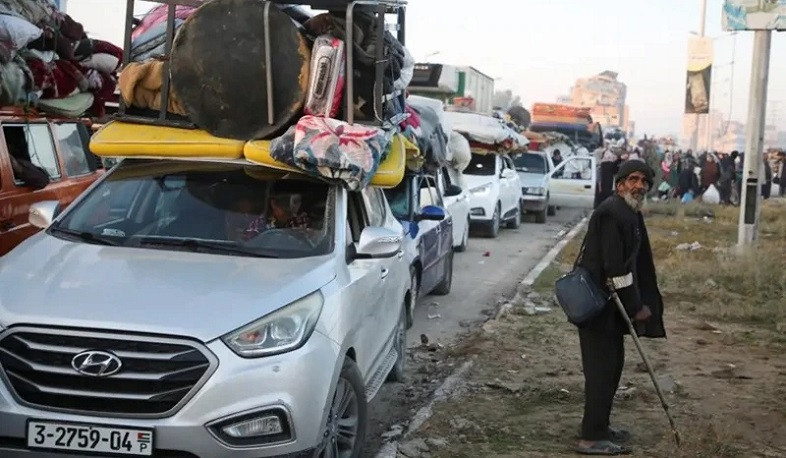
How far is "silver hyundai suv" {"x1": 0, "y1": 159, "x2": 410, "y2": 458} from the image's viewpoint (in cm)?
453

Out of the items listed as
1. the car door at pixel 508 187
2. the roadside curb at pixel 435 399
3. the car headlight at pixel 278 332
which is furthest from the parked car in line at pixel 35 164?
the car door at pixel 508 187

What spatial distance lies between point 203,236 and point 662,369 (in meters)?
4.58

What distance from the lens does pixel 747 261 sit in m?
15.0

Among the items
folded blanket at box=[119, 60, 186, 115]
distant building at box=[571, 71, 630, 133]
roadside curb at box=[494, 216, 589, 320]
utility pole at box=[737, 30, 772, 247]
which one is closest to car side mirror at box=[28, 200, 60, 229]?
folded blanket at box=[119, 60, 186, 115]

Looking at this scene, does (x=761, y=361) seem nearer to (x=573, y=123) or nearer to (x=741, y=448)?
(x=741, y=448)

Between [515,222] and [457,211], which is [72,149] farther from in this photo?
[515,222]

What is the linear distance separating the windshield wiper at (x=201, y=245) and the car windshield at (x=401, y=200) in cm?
485

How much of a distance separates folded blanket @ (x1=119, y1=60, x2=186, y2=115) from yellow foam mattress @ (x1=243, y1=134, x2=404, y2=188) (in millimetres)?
880

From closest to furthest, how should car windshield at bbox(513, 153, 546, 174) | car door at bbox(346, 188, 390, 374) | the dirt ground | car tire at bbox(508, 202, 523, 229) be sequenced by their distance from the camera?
car door at bbox(346, 188, 390, 374) < the dirt ground < car tire at bbox(508, 202, 523, 229) < car windshield at bbox(513, 153, 546, 174)

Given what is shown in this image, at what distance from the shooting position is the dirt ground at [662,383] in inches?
259

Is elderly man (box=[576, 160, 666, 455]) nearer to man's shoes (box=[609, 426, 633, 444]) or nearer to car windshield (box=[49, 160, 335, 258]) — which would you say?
man's shoes (box=[609, 426, 633, 444])

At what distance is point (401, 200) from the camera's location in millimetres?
10688

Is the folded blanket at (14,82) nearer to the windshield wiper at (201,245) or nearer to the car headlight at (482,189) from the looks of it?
the windshield wiper at (201,245)

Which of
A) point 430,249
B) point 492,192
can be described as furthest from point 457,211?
point 430,249
